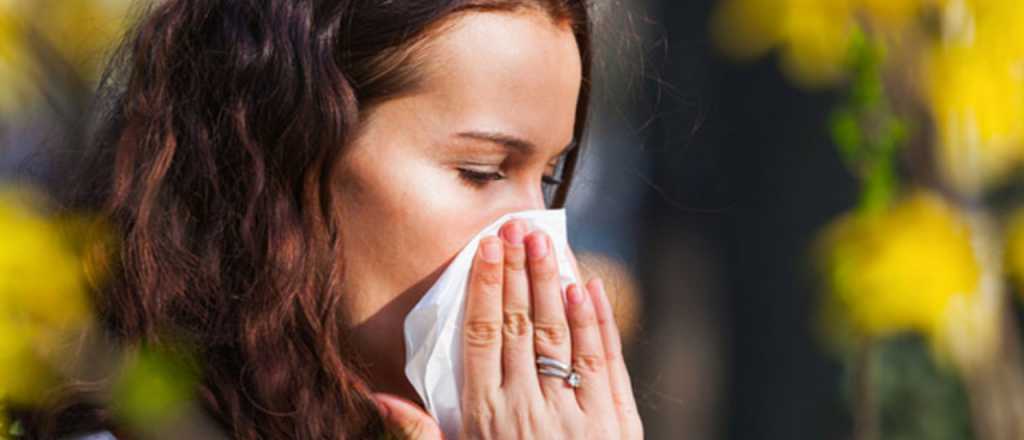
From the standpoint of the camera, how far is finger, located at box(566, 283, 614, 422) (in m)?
2.25

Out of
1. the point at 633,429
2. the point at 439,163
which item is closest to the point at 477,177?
the point at 439,163

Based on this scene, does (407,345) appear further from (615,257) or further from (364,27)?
(615,257)

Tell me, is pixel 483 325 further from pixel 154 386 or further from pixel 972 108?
pixel 972 108

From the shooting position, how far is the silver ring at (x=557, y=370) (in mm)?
2240

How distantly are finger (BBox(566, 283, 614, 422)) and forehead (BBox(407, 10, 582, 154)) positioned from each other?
24cm

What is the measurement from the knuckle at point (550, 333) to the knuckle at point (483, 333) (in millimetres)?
64

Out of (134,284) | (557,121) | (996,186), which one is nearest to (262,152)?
(134,284)

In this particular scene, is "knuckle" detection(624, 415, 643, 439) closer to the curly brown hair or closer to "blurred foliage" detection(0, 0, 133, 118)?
the curly brown hair

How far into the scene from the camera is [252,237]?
223 cm

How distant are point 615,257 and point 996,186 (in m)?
1.57

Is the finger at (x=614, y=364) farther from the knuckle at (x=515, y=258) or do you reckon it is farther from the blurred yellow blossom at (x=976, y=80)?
the blurred yellow blossom at (x=976, y=80)

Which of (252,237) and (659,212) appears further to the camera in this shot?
(659,212)

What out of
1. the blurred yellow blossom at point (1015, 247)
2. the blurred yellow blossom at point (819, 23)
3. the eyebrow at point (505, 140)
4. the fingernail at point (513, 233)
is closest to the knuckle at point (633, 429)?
the fingernail at point (513, 233)

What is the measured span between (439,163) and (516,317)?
0.25m
